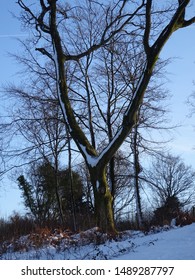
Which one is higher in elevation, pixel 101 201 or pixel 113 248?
pixel 101 201

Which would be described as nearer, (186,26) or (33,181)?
(186,26)

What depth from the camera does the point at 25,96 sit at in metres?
20.1

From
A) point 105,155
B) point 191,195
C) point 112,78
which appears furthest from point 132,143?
point 191,195

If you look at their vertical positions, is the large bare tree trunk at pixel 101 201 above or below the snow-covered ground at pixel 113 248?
above

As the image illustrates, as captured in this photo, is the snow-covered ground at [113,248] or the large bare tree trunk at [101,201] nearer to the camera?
the snow-covered ground at [113,248]

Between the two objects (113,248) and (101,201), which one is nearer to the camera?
(113,248)

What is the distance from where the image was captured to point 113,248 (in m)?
10.1

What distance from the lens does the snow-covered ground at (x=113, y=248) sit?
763 cm

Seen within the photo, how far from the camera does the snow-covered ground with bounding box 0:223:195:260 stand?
7629mm

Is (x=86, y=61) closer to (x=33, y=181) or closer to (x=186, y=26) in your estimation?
(x=186, y=26)

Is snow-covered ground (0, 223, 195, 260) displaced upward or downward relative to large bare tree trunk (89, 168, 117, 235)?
downward

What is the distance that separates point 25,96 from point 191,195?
39890mm
